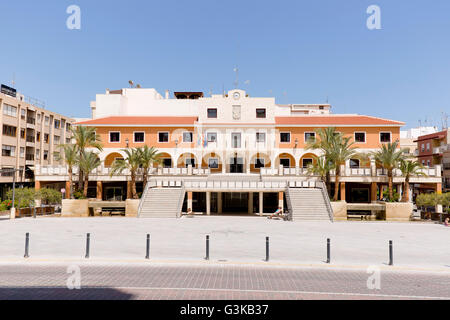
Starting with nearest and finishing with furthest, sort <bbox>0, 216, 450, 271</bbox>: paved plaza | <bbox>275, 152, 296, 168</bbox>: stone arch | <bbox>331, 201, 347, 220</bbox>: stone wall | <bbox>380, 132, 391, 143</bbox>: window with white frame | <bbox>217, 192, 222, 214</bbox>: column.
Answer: <bbox>0, 216, 450, 271</bbox>: paved plaza → <bbox>331, 201, 347, 220</bbox>: stone wall → <bbox>217, 192, 222, 214</bbox>: column → <bbox>380, 132, 391, 143</bbox>: window with white frame → <bbox>275, 152, 296, 168</bbox>: stone arch

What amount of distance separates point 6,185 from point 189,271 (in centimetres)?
5337

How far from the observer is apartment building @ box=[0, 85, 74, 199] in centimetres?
5322

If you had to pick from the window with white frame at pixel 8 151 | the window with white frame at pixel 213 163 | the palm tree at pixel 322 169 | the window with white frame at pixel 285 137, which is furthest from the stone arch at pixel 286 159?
A: the window with white frame at pixel 8 151

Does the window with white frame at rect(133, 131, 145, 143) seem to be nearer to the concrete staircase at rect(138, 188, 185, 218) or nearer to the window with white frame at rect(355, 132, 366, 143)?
the concrete staircase at rect(138, 188, 185, 218)

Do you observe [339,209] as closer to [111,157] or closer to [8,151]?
[111,157]

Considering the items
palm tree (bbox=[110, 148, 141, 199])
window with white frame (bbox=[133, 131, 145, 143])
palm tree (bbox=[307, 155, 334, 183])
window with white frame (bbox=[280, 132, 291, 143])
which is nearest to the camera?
palm tree (bbox=[307, 155, 334, 183])

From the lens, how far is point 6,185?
175 feet

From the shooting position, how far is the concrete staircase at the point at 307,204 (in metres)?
31.7

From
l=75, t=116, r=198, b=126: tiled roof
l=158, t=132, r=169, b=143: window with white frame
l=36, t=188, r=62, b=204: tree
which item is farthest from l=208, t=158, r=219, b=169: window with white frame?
l=36, t=188, r=62, b=204: tree

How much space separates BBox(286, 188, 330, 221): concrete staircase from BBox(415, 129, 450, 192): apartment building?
42499mm

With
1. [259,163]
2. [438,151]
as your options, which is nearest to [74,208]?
[259,163]

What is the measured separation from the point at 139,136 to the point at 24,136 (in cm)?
2737
